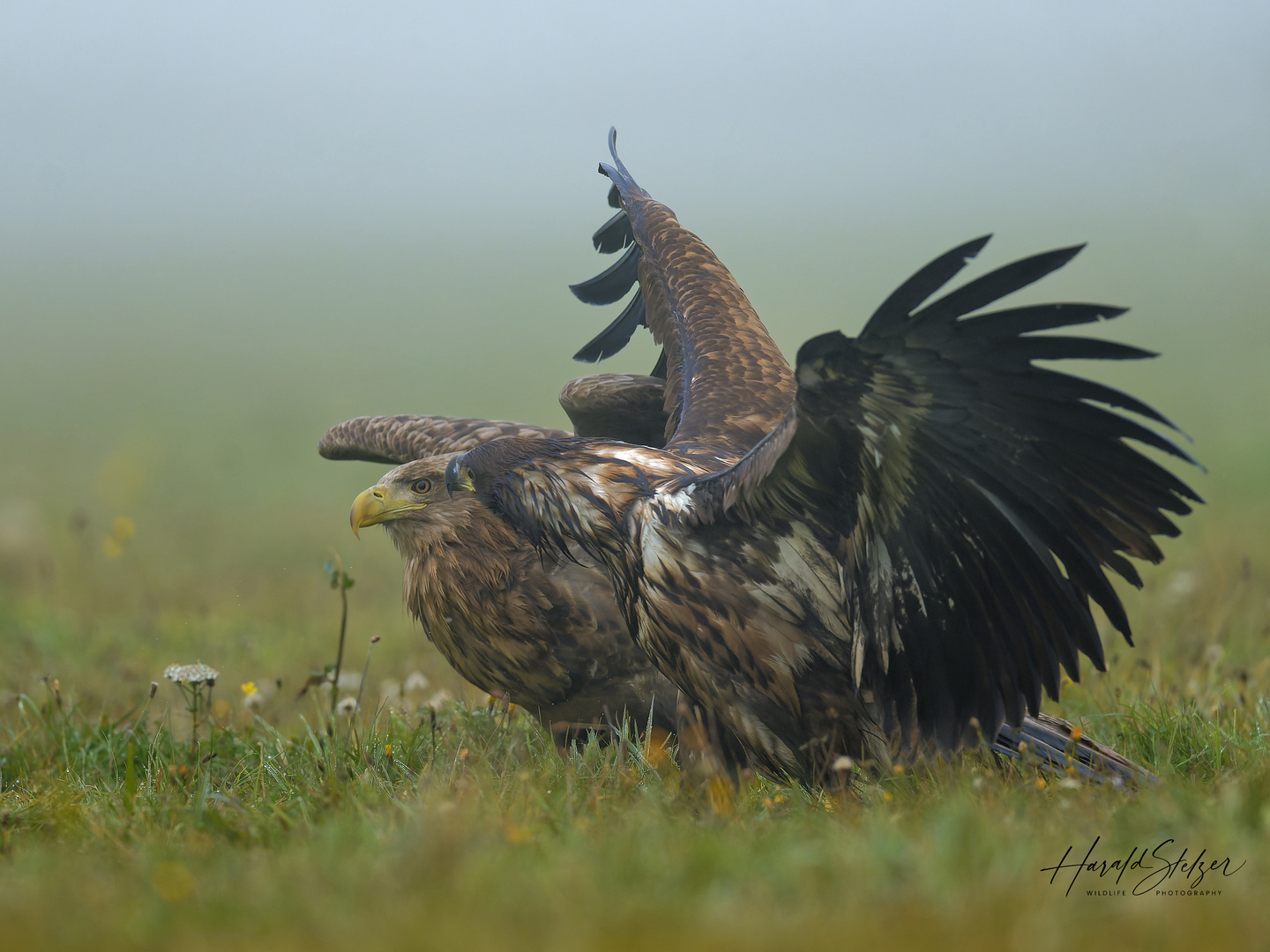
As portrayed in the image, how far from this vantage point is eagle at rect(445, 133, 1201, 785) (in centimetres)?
272

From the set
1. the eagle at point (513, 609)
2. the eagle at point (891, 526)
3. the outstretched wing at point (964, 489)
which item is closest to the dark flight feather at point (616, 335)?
the eagle at point (513, 609)

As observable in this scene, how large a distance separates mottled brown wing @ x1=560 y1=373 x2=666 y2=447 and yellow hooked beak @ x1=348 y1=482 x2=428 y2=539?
3.76ft

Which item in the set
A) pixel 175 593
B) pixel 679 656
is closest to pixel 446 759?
pixel 679 656

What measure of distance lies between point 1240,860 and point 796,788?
4.42ft

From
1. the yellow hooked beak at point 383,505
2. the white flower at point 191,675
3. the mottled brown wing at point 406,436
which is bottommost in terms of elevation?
the white flower at point 191,675

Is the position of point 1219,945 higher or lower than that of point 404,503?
lower

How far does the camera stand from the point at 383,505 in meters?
4.32

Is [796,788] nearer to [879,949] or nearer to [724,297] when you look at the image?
[879,949]

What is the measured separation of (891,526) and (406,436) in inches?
109

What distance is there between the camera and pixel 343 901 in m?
1.90

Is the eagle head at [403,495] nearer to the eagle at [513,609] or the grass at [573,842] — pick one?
the eagle at [513,609]

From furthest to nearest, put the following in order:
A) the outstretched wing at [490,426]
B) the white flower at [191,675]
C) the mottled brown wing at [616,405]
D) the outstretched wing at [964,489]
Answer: the mottled brown wing at [616,405]
the outstretched wing at [490,426]
the white flower at [191,675]
the outstretched wing at [964,489]
